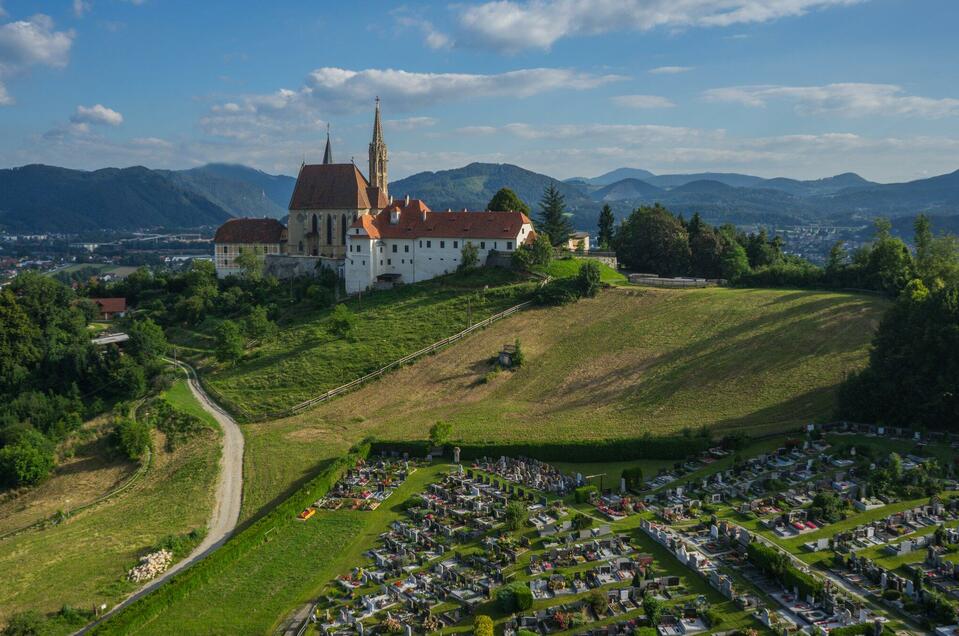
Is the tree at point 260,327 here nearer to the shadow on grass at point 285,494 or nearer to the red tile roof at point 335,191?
the red tile roof at point 335,191

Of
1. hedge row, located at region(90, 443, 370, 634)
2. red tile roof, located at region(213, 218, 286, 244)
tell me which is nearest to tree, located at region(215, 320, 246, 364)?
hedge row, located at region(90, 443, 370, 634)

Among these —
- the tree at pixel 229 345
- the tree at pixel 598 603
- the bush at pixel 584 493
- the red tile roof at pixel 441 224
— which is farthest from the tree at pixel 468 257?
the tree at pixel 598 603

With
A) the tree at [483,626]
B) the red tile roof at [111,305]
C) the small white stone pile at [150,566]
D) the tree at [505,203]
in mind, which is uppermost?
the tree at [505,203]

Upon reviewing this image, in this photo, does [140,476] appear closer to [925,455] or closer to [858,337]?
[925,455]

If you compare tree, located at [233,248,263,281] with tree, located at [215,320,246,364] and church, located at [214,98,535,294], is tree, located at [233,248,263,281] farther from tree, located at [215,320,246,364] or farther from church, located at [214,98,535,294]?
tree, located at [215,320,246,364]

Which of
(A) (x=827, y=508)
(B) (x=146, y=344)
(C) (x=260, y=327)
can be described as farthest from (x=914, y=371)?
(B) (x=146, y=344)

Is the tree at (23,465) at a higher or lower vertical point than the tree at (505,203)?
lower

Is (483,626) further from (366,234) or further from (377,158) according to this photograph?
(377,158)
